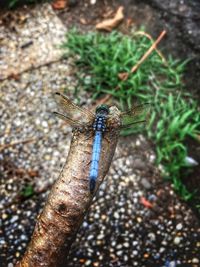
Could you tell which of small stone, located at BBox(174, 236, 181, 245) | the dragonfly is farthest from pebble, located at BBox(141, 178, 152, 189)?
the dragonfly

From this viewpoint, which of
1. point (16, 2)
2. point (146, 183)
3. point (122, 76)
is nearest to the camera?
point (146, 183)

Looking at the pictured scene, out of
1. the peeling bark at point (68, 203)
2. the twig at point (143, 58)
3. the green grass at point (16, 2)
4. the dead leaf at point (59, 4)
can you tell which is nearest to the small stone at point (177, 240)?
the peeling bark at point (68, 203)

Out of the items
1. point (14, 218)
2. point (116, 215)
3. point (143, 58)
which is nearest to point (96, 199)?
point (116, 215)

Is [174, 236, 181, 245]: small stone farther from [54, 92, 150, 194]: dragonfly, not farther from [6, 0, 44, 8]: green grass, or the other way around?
[6, 0, 44, 8]: green grass

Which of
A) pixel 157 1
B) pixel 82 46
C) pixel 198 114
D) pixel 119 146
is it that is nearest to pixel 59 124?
pixel 119 146

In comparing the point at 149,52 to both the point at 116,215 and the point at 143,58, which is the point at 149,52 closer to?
the point at 143,58

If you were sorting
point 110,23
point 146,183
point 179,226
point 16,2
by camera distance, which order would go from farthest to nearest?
point 16,2 < point 110,23 < point 146,183 < point 179,226
